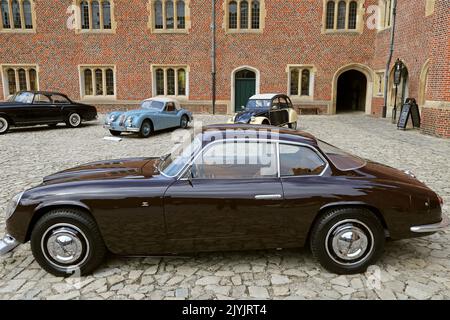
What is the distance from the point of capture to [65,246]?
133 inches

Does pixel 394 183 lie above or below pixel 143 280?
above

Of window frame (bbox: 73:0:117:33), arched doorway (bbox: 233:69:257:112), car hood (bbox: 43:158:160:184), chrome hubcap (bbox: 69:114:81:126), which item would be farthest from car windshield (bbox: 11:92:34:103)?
car hood (bbox: 43:158:160:184)

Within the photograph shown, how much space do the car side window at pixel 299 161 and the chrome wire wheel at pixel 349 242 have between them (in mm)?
597

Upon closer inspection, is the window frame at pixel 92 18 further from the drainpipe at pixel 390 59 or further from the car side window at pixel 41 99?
A: the drainpipe at pixel 390 59

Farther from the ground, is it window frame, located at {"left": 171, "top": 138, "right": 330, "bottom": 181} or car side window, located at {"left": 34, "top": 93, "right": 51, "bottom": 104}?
car side window, located at {"left": 34, "top": 93, "right": 51, "bottom": 104}

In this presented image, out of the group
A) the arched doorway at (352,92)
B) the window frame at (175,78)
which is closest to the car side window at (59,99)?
the window frame at (175,78)

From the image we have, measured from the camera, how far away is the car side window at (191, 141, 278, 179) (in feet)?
11.8

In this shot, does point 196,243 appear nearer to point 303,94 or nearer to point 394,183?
point 394,183

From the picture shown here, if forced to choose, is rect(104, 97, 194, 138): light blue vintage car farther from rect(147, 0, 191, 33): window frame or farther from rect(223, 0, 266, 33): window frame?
rect(223, 0, 266, 33): window frame

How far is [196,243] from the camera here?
346cm

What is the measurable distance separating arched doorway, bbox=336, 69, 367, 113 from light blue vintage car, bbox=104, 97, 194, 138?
12800 mm

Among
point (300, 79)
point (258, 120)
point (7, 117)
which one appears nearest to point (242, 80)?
point (300, 79)
